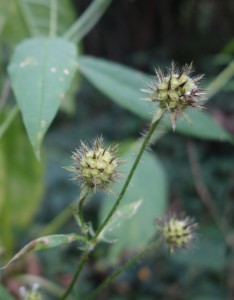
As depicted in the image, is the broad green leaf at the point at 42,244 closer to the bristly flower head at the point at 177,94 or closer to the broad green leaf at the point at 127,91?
the bristly flower head at the point at 177,94

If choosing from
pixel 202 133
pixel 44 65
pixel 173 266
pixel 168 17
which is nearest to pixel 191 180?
pixel 173 266

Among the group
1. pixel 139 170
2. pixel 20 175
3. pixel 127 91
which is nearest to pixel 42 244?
pixel 127 91

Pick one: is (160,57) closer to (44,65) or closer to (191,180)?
(191,180)

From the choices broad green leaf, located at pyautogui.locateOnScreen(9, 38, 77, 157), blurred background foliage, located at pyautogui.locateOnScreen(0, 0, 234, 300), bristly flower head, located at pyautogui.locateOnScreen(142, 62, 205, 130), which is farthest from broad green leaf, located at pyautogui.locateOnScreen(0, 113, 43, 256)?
bristly flower head, located at pyautogui.locateOnScreen(142, 62, 205, 130)

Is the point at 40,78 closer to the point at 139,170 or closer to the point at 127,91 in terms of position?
the point at 127,91

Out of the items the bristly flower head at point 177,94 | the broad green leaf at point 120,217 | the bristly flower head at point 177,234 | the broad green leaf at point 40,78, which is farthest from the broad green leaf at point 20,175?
the bristly flower head at point 177,94
